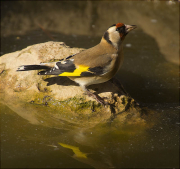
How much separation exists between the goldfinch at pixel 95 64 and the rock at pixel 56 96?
17cm

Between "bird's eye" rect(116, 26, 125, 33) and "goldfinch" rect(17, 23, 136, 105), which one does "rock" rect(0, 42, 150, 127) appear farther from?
"bird's eye" rect(116, 26, 125, 33)

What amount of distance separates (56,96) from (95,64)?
0.77m

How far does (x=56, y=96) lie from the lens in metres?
3.88

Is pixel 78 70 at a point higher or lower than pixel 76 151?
higher

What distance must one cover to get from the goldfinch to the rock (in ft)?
0.56

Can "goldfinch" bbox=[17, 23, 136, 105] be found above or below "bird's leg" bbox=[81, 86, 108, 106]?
above

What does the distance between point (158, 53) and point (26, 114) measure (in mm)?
4030

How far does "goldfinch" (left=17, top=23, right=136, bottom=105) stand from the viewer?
372 cm

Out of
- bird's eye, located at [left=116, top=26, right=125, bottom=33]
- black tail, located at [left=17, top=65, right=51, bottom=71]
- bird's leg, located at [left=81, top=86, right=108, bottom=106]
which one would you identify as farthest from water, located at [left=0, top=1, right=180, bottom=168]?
bird's eye, located at [left=116, top=26, right=125, bottom=33]

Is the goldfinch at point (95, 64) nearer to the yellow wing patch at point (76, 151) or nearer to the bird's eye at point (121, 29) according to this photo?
the bird's eye at point (121, 29)

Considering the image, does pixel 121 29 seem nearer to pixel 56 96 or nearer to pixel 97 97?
pixel 97 97

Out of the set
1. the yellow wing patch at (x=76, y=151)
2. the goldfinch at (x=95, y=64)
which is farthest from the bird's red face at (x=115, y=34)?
the yellow wing patch at (x=76, y=151)

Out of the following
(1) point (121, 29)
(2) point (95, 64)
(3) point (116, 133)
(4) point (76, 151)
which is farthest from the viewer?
(1) point (121, 29)

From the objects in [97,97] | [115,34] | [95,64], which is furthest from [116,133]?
[115,34]
